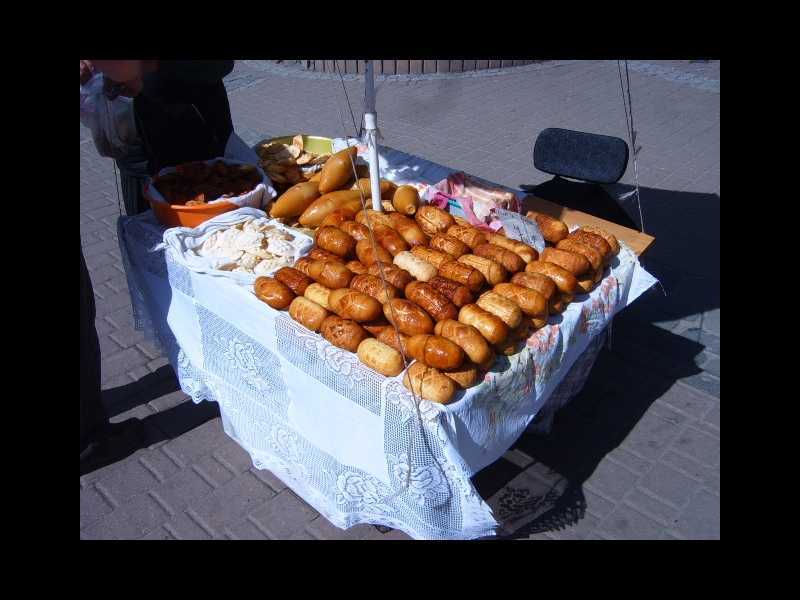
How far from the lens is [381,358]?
2.09 meters

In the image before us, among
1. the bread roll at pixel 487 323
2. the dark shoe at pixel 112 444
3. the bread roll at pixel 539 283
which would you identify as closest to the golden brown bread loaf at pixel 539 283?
the bread roll at pixel 539 283

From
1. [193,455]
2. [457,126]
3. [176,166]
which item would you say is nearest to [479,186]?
[176,166]

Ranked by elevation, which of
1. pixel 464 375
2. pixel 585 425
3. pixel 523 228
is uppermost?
pixel 523 228

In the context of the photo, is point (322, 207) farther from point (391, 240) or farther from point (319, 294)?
point (319, 294)

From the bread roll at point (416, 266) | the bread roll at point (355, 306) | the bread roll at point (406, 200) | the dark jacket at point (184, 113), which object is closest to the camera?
the bread roll at point (355, 306)

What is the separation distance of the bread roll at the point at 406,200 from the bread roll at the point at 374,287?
65 centimetres

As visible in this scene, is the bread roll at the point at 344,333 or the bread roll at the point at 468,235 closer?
→ the bread roll at the point at 344,333

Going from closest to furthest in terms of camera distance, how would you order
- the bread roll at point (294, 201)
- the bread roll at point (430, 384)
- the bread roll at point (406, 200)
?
1. the bread roll at point (430, 384)
2. the bread roll at point (406, 200)
3. the bread roll at point (294, 201)

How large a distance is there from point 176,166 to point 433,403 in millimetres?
2144

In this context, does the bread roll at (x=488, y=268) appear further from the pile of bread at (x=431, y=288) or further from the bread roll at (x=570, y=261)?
the bread roll at (x=570, y=261)

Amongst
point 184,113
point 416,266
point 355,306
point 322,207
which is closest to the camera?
point 355,306

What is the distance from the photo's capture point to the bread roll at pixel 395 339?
213 cm

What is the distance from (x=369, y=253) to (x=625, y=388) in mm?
1891

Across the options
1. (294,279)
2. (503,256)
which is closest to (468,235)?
(503,256)
